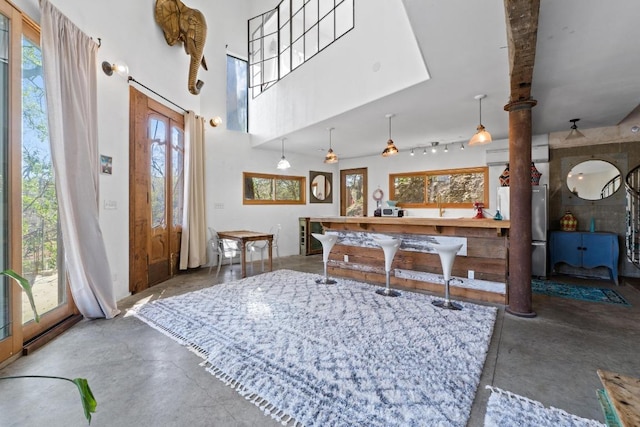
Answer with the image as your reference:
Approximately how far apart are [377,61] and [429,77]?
35.0 inches

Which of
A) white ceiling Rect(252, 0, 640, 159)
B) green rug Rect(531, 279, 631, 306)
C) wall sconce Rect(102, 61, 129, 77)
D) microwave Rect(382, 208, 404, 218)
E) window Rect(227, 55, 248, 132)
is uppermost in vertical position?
window Rect(227, 55, 248, 132)

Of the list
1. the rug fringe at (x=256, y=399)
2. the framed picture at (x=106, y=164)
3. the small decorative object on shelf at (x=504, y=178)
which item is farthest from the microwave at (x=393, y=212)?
the framed picture at (x=106, y=164)

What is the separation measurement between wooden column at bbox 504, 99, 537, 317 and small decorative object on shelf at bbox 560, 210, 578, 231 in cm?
284

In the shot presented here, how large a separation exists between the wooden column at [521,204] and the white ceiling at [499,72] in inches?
16.9

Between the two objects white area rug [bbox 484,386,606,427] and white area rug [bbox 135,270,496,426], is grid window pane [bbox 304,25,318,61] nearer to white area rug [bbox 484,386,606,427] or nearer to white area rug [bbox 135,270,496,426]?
white area rug [bbox 135,270,496,426]

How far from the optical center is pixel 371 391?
73.5 inches

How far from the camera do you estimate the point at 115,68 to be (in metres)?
3.54

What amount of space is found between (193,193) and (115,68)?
Result: 2.29 meters

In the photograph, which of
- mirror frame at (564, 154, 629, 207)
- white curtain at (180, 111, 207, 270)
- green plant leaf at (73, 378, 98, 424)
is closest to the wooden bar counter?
white curtain at (180, 111, 207, 270)

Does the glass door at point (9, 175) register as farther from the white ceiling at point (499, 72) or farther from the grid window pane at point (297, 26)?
the grid window pane at point (297, 26)

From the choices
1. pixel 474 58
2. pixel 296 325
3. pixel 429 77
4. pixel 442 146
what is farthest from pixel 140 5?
pixel 442 146

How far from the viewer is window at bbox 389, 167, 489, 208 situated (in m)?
6.10

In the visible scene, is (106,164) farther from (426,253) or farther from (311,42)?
(426,253)

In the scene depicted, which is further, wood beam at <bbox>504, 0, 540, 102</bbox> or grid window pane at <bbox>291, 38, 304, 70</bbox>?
grid window pane at <bbox>291, 38, 304, 70</bbox>
